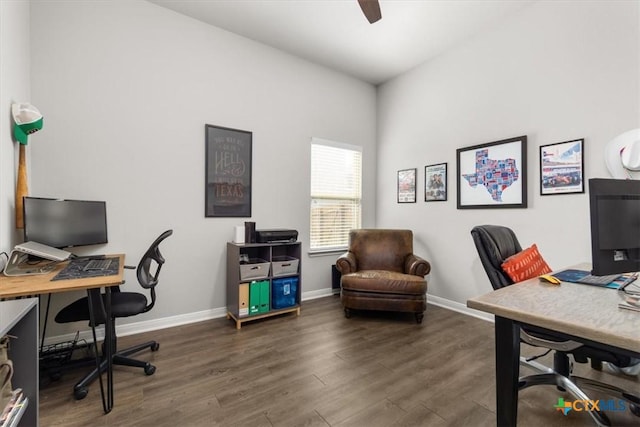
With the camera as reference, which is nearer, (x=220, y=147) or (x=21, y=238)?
(x=21, y=238)

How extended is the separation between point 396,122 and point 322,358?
342cm

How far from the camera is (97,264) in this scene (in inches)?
76.5

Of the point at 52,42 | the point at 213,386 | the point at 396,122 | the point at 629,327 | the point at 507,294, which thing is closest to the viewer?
the point at 629,327

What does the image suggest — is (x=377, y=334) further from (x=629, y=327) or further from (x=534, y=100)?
(x=534, y=100)

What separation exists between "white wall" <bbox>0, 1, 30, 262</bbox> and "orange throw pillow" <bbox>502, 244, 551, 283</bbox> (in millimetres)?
3149

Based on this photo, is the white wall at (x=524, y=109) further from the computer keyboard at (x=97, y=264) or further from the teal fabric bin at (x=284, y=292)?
the computer keyboard at (x=97, y=264)

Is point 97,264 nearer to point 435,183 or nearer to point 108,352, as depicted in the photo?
point 108,352

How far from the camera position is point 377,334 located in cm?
270

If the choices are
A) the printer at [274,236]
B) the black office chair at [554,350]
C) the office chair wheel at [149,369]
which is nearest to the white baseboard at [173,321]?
the office chair wheel at [149,369]

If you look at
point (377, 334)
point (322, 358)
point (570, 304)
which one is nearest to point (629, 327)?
point (570, 304)

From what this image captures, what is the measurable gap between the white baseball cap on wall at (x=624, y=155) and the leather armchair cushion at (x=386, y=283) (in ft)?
6.05

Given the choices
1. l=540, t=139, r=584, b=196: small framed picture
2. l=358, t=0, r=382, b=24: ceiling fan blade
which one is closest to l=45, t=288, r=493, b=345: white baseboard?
l=540, t=139, r=584, b=196: small framed picture

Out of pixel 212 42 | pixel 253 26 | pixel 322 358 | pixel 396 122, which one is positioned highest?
pixel 253 26

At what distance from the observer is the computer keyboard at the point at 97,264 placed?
182cm
